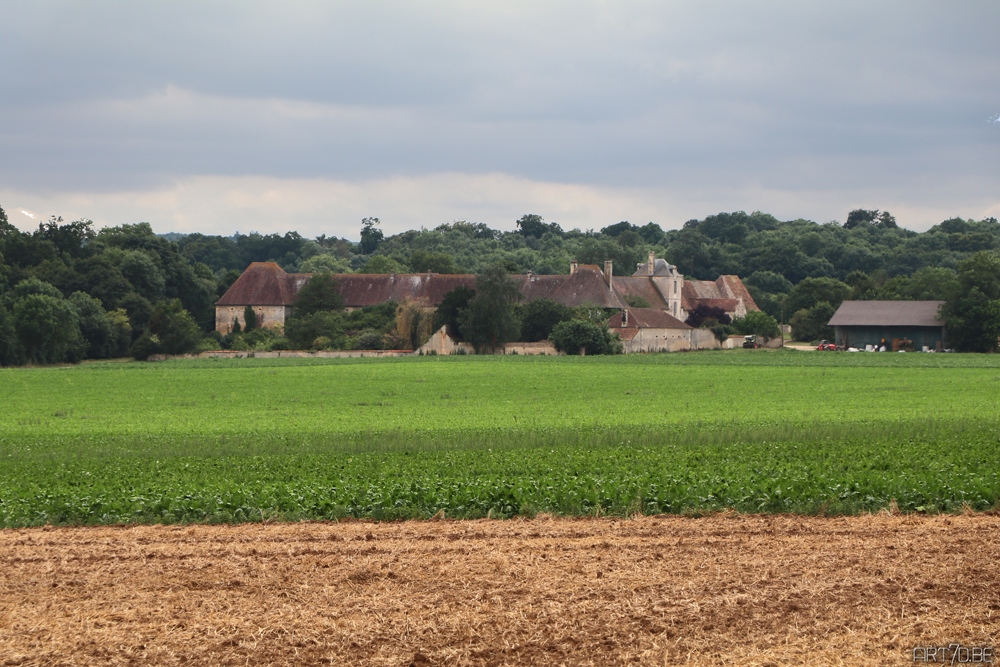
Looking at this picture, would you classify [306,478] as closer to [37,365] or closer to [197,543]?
[197,543]

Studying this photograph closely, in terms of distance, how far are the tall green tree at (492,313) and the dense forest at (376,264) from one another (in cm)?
262

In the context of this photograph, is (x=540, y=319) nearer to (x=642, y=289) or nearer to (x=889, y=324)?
(x=642, y=289)

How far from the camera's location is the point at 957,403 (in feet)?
106

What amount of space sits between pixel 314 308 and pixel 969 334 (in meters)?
58.5

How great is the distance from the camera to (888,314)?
85125 millimetres

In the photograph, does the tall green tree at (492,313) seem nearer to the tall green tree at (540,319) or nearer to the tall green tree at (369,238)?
the tall green tree at (540,319)

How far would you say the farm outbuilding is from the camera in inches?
3231

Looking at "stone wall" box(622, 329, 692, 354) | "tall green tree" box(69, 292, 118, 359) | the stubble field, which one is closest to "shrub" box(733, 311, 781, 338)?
"stone wall" box(622, 329, 692, 354)

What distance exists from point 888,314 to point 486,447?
75.0m

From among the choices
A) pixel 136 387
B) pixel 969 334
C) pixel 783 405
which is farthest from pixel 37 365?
pixel 969 334

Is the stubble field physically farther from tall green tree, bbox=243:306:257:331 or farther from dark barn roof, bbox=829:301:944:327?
tall green tree, bbox=243:306:257:331

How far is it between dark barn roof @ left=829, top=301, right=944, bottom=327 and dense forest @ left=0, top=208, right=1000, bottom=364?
9.70ft

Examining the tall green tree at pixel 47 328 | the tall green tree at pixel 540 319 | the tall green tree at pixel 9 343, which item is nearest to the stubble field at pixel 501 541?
the tall green tree at pixel 9 343

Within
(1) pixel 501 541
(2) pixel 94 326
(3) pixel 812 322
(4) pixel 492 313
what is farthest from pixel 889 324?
(1) pixel 501 541
